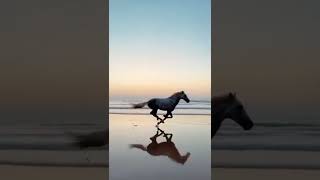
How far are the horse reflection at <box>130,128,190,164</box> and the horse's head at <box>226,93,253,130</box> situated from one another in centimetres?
52

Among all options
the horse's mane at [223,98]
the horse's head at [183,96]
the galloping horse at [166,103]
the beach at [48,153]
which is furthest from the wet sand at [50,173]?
the horse's mane at [223,98]

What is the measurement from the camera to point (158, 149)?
3219 mm

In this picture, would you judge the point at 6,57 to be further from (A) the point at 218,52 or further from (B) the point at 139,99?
(A) the point at 218,52

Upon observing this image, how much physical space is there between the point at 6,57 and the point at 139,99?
0.99m

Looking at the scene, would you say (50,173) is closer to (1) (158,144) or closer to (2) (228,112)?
(1) (158,144)

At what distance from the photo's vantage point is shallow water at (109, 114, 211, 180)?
3.16m

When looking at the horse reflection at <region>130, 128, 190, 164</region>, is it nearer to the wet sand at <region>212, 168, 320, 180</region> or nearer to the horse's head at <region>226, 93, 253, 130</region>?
the wet sand at <region>212, 168, 320, 180</region>

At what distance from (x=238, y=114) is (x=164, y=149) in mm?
647

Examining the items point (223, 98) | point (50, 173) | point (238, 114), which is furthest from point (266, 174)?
point (50, 173)

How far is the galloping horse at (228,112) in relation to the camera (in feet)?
9.39

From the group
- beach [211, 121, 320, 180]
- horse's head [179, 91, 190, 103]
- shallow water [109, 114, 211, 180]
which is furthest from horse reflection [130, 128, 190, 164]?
beach [211, 121, 320, 180]

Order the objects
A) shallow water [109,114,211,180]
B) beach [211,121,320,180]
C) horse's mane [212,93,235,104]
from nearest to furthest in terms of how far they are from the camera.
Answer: beach [211,121,320,180]
horse's mane [212,93,235,104]
shallow water [109,114,211,180]

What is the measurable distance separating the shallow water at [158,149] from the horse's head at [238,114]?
14.4 inches

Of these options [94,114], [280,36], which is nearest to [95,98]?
[94,114]
